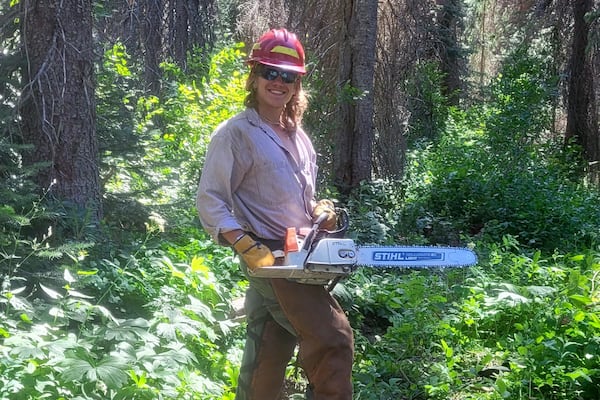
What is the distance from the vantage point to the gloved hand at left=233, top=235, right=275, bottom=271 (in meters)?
2.73

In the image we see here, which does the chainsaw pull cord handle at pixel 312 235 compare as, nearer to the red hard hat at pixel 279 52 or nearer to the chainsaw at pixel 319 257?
the chainsaw at pixel 319 257

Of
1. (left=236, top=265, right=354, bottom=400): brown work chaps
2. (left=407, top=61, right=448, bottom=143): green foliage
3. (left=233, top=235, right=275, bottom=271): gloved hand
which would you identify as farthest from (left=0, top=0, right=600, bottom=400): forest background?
(left=407, top=61, right=448, bottom=143): green foliage

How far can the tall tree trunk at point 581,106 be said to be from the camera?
12.7 meters

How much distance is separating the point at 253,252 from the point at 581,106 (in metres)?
12.0

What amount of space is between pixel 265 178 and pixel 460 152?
9234 millimetres

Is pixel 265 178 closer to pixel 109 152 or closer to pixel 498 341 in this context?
pixel 498 341

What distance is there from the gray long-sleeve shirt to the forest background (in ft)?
2.91

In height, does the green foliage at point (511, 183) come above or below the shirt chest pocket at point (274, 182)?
below

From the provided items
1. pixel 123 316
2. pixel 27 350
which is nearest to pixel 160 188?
pixel 123 316

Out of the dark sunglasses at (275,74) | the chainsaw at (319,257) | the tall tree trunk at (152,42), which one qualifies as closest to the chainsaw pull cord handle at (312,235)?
the chainsaw at (319,257)

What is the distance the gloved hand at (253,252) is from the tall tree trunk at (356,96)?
558 cm

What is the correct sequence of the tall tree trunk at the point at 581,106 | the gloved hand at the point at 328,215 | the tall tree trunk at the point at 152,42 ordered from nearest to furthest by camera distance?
the gloved hand at the point at 328,215 < the tall tree trunk at the point at 152,42 < the tall tree trunk at the point at 581,106

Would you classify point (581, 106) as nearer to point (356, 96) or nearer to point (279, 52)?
point (356, 96)

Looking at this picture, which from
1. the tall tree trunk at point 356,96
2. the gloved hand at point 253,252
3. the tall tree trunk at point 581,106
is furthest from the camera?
the tall tree trunk at point 581,106
